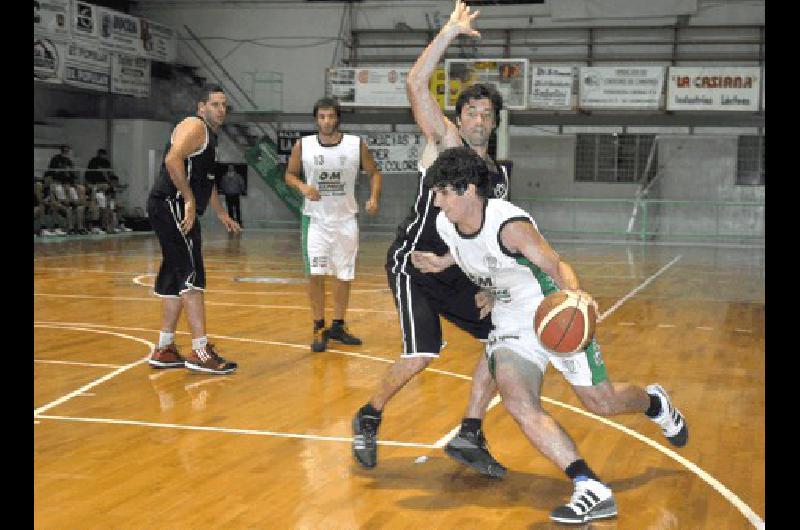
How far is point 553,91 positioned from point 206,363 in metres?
19.0

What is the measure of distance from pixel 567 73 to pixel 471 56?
133 inches

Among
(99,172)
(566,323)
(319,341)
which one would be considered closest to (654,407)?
(566,323)

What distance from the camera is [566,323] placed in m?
4.31

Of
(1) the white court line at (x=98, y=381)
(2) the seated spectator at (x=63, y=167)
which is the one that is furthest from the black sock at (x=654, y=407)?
(2) the seated spectator at (x=63, y=167)

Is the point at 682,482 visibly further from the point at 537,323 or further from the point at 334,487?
the point at 334,487

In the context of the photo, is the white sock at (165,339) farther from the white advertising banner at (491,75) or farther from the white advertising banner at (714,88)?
the white advertising banner at (714,88)

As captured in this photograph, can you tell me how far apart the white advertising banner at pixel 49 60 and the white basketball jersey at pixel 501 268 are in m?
21.0

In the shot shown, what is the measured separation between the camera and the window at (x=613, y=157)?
27.1 metres

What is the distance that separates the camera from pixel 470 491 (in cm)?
491

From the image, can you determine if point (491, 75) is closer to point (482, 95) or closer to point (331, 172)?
point (331, 172)

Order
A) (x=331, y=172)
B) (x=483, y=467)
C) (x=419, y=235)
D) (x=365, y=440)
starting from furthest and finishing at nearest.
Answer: (x=331, y=172), (x=419, y=235), (x=365, y=440), (x=483, y=467)

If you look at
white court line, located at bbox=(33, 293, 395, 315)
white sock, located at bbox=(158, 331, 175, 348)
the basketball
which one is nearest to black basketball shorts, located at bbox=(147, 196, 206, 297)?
white sock, located at bbox=(158, 331, 175, 348)
